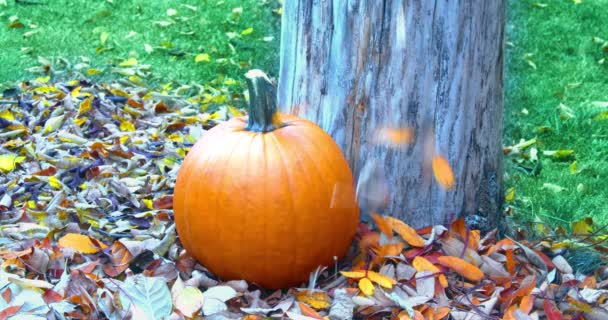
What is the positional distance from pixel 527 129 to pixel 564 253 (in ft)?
6.07

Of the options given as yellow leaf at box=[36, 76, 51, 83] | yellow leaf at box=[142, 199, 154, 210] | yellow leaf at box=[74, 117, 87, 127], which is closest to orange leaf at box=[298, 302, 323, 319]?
yellow leaf at box=[142, 199, 154, 210]

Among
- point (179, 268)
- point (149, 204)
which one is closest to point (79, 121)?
point (149, 204)

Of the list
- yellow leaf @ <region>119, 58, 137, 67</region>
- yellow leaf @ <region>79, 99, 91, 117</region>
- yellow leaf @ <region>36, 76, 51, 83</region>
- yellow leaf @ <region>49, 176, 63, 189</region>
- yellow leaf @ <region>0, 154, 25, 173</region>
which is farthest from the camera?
yellow leaf @ <region>119, 58, 137, 67</region>

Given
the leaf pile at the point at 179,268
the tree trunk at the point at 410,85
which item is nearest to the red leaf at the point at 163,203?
the leaf pile at the point at 179,268

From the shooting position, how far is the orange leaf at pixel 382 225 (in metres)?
2.70

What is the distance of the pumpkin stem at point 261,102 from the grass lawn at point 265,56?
148cm

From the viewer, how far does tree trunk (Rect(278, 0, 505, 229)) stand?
2.54 m

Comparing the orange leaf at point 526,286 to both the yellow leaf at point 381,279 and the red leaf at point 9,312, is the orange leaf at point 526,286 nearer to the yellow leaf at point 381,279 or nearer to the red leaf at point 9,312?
the yellow leaf at point 381,279

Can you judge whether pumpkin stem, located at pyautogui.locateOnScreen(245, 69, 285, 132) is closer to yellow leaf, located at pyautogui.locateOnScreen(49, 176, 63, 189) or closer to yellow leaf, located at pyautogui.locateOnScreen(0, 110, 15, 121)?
yellow leaf, located at pyautogui.locateOnScreen(49, 176, 63, 189)

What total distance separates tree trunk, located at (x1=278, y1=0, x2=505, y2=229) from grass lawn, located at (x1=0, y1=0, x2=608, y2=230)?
800 mm

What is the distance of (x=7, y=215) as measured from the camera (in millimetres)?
3062

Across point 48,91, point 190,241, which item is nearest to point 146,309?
point 190,241

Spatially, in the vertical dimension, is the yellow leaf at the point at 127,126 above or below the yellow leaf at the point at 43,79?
below

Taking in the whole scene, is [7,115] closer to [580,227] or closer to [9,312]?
[9,312]
